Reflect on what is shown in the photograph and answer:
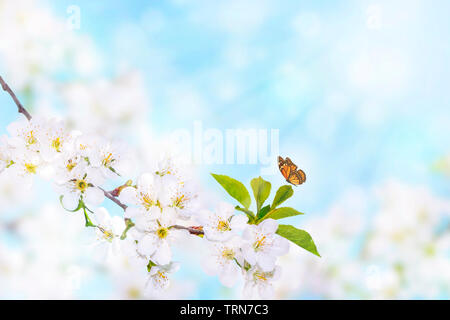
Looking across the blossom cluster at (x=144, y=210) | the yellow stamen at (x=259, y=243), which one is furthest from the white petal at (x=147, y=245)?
the yellow stamen at (x=259, y=243)

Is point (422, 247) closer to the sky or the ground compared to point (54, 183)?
closer to the sky

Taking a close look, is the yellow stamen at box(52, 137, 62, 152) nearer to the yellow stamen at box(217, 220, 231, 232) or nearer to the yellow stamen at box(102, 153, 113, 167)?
the yellow stamen at box(102, 153, 113, 167)

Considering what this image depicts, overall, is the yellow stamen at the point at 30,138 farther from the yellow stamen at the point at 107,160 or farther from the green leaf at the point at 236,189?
the green leaf at the point at 236,189

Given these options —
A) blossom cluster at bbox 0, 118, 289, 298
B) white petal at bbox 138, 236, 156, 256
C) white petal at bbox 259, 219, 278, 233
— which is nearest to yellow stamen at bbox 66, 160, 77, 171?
blossom cluster at bbox 0, 118, 289, 298

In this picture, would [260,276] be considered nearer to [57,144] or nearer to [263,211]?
[263,211]
